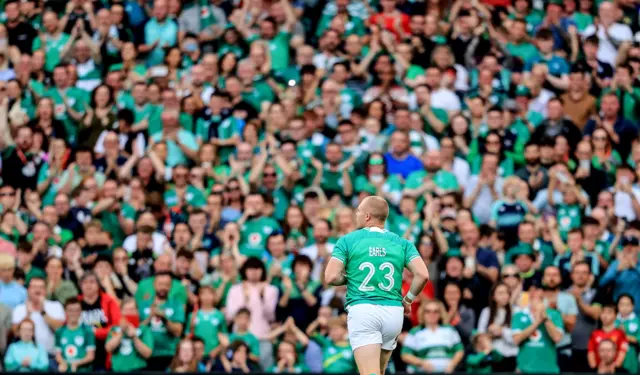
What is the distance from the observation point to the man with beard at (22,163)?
1922 cm

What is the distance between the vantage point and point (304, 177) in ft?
61.1

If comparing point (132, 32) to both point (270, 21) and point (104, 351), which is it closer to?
point (270, 21)

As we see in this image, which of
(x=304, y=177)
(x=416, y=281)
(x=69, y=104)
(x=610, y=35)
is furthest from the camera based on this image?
(x=610, y=35)

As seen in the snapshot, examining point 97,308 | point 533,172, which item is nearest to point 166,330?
point 97,308

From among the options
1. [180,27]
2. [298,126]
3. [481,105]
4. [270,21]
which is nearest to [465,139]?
[481,105]

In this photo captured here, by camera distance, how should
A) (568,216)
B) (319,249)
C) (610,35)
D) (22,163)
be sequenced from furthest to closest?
1. (610,35)
2. (22,163)
3. (568,216)
4. (319,249)

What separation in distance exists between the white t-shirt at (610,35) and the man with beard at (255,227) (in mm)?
5939

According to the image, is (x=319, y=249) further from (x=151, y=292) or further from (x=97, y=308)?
(x=97, y=308)

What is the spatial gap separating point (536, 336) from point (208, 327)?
4.06 metres

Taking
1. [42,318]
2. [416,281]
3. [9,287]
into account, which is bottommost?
[42,318]

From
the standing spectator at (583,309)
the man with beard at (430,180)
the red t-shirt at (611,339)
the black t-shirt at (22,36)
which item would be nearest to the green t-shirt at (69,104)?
the black t-shirt at (22,36)

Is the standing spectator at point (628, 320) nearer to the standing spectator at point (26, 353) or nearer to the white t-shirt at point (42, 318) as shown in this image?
the white t-shirt at point (42, 318)

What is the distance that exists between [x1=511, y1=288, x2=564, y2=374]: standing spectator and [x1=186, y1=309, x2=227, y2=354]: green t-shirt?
3628 mm

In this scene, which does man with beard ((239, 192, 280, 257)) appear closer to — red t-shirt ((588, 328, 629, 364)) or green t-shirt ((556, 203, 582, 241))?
green t-shirt ((556, 203, 582, 241))
